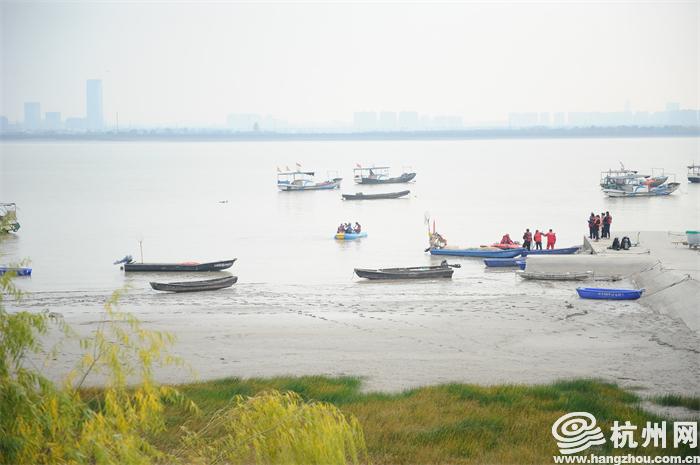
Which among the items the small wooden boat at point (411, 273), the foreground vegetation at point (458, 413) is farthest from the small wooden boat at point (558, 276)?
the foreground vegetation at point (458, 413)

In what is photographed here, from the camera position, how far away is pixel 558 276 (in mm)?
32219

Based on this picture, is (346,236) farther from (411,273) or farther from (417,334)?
(417,334)

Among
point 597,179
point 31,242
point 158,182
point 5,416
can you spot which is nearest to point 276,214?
point 31,242

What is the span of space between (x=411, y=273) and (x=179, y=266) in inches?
392

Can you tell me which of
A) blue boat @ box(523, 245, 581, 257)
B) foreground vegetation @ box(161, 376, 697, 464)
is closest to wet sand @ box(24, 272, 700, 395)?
foreground vegetation @ box(161, 376, 697, 464)

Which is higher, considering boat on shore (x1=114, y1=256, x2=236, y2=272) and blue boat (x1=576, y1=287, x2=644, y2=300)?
blue boat (x1=576, y1=287, x2=644, y2=300)

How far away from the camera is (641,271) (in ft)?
104

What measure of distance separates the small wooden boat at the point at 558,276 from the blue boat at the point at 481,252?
4952 mm

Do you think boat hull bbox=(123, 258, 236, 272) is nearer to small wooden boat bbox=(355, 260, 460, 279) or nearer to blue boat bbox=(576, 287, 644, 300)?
small wooden boat bbox=(355, 260, 460, 279)

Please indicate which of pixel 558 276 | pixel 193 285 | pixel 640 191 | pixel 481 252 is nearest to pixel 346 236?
pixel 481 252

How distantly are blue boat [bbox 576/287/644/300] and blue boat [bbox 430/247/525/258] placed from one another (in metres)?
9.64

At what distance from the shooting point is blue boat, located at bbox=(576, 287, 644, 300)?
90.9 ft

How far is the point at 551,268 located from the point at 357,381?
16.6 metres

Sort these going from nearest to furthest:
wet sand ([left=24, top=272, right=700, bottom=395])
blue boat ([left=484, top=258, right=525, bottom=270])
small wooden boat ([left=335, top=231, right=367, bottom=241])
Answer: wet sand ([left=24, top=272, right=700, bottom=395]) → blue boat ([left=484, top=258, right=525, bottom=270]) → small wooden boat ([left=335, top=231, right=367, bottom=241])
